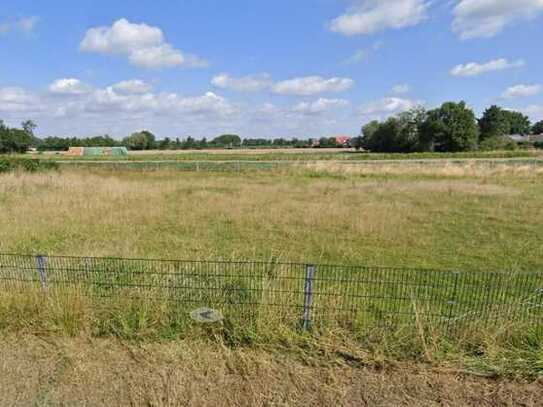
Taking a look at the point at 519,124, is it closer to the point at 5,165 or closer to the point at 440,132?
the point at 440,132

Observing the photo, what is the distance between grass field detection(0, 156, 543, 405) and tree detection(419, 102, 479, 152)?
4219 centimetres

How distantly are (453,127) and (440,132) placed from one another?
2.07 meters

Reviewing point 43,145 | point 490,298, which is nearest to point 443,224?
point 490,298

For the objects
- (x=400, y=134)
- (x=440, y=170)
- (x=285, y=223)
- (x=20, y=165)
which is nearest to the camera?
(x=285, y=223)

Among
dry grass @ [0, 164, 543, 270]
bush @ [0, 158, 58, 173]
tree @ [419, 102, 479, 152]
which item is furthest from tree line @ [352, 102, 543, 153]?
bush @ [0, 158, 58, 173]

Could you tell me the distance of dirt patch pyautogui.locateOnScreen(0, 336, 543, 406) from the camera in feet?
7.97

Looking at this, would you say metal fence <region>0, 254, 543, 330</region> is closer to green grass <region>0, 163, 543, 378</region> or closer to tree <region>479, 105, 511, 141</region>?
green grass <region>0, 163, 543, 378</region>

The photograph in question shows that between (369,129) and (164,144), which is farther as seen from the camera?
(164,144)

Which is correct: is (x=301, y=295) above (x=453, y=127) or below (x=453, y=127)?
below

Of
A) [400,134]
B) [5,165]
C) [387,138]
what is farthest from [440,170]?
[387,138]

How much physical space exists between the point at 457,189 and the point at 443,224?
7.34 metres

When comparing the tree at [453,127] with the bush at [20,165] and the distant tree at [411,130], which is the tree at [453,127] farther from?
the bush at [20,165]

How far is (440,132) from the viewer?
187 ft

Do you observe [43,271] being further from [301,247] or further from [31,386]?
[301,247]
